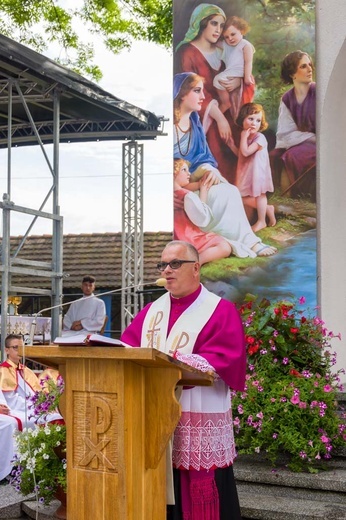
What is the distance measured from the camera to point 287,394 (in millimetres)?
6215

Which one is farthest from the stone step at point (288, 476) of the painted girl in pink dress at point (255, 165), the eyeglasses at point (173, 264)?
the painted girl in pink dress at point (255, 165)

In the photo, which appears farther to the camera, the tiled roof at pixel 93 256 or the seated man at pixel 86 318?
the tiled roof at pixel 93 256

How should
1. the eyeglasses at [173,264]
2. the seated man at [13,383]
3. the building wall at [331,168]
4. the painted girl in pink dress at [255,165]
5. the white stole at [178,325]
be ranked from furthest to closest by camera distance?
the seated man at [13,383]
the painted girl in pink dress at [255,165]
the building wall at [331,168]
the white stole at [178,325]
the eyeglasses at [173,264]

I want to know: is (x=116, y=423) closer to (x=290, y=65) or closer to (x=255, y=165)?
(x=255, y=165)

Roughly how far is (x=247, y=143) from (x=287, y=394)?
2.89m

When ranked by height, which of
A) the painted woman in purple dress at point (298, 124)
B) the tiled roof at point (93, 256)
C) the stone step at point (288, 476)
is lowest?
the stone step at point (288, 476)

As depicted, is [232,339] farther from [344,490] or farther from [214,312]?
[344,490]

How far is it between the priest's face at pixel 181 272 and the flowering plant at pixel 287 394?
A: 166 cm

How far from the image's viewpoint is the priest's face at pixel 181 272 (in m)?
4.69

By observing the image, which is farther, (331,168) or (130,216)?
(130,216)

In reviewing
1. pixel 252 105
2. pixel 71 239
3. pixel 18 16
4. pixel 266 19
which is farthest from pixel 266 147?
pixel 71 239

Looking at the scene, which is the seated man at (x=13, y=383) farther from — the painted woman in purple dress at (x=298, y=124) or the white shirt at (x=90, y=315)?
the white shirt at (x=90, y=315)

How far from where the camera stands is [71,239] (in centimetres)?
2230

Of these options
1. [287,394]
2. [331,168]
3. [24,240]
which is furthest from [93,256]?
[287,394]
